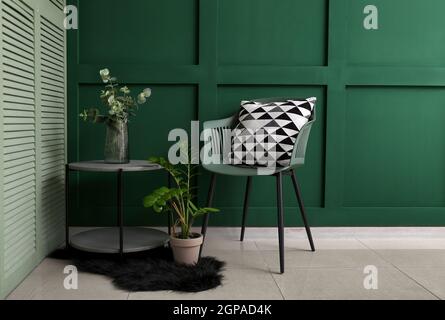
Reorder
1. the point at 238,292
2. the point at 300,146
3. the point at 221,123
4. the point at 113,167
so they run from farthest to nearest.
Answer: the point at 221,123 < the point at 300,146 < the point at 113,167 < the point at 238,292

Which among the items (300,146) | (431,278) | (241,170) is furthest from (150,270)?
(431,278)

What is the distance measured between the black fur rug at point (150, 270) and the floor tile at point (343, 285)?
0.33m

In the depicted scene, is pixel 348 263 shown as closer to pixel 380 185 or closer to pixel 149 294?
pixel 380 185

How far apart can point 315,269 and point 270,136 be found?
2.49ft

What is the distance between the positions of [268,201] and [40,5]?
1.66 meters

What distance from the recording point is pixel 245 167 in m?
2.56

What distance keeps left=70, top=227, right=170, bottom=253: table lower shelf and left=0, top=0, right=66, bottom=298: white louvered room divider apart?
20 centimetres

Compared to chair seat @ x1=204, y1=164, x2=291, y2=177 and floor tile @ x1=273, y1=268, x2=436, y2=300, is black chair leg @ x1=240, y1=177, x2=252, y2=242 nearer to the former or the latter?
chair seat @ x1=204, y1=164, x2=291, y2=177

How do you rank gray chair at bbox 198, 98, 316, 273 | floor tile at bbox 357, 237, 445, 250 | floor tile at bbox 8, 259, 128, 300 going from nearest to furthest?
floor tile at bbox 8, 259, 128, 300
gray chair at bbox 198, 98, 316, 273
floor tile at bbox 357, 237, 445, 250

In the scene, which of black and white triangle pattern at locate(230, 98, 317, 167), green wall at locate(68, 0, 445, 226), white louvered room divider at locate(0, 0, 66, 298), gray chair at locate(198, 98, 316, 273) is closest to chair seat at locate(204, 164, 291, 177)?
gray chair at locate(198, 98, 316, 273)

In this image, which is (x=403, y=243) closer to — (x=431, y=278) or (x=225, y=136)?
(x=431, y=278)

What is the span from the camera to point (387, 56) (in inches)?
115

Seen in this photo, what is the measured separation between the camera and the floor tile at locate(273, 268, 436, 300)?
6.46 feet

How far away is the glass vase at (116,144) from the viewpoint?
8.21ft
